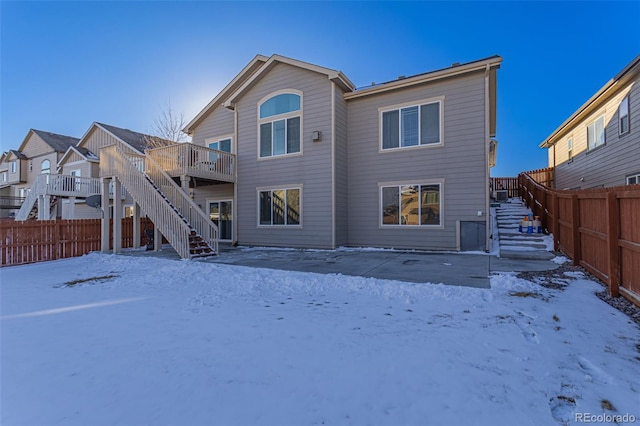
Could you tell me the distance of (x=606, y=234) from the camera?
15.7 feet

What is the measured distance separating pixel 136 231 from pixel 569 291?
13.1 meters

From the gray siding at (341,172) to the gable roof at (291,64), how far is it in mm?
332

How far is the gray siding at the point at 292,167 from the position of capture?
35.3 feet

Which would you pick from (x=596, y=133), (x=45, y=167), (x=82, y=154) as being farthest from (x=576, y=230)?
(x=45, y=167)

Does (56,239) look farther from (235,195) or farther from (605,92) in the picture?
(605,92)

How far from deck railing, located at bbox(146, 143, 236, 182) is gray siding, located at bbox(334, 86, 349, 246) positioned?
454 cm

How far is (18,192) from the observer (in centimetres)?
2703

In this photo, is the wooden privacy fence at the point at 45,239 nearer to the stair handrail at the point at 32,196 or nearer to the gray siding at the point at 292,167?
the gray siding at the point at 292,167

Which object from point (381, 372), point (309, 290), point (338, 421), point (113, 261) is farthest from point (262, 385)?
point (113, 261)

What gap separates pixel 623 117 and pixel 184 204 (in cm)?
1445

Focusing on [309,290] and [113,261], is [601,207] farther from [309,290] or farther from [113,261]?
[113,261]

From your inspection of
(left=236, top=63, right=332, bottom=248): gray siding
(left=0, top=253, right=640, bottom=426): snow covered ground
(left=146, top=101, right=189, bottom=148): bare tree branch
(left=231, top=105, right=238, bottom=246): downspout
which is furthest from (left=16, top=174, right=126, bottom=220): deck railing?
(left=0, top=253, right=640, bottom=426): snow covered ground

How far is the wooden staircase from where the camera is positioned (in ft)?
30.1

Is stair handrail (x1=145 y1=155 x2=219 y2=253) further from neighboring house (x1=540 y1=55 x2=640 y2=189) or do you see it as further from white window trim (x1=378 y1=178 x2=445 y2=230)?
neighboring house (x1=540 y1=55 x2=640 y2=189)
